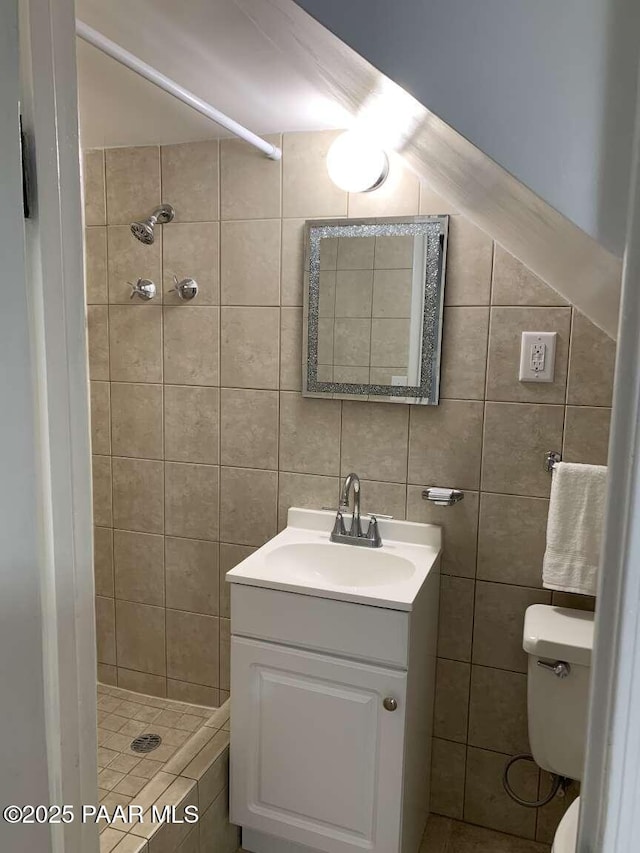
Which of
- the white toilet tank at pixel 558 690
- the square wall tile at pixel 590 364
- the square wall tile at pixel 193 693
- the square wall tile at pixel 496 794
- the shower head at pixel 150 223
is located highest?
the shower head at pixel 150 223

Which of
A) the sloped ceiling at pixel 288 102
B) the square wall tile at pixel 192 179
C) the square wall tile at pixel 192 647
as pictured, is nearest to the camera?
the sloped ceiling at pixel 288 102

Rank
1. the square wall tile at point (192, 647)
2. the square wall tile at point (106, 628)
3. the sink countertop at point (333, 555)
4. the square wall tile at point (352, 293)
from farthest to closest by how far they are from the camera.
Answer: the square wall tile at point (106, 628) < the square wall tile at point (192, 647) < the square wall tile at point (352, 293) < the sink countertop at point (333, 555)

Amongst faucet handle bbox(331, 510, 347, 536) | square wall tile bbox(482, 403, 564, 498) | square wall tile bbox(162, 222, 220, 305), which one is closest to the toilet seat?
square wall tile bbox(482, 403, 564, 498)

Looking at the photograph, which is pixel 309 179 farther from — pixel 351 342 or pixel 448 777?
pixel 448 777

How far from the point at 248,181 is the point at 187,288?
0.40 metres

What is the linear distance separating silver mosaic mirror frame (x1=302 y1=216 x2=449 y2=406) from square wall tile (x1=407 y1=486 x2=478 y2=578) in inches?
12.1

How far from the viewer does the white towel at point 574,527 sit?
164 cm

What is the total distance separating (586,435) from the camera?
1.77 metres

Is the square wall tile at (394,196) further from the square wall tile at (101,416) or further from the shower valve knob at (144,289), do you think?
the square wall tile at (101,416)

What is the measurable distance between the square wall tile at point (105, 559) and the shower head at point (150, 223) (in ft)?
3.50

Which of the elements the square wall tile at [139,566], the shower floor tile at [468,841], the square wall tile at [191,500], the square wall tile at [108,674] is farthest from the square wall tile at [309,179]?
the shower floor tile at [468,841]

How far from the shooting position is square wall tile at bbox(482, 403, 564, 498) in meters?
1.80

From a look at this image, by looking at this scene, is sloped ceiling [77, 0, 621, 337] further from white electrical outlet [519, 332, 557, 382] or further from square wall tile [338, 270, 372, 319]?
square wall tile [338, 270, 372, 319]

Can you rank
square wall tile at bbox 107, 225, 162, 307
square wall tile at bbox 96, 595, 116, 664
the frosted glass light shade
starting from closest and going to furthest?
the frosted glass light shade
square wall tile at bbox 107, 225, 162, 307
square wall tile at bbox 96, 595, 116, 664
